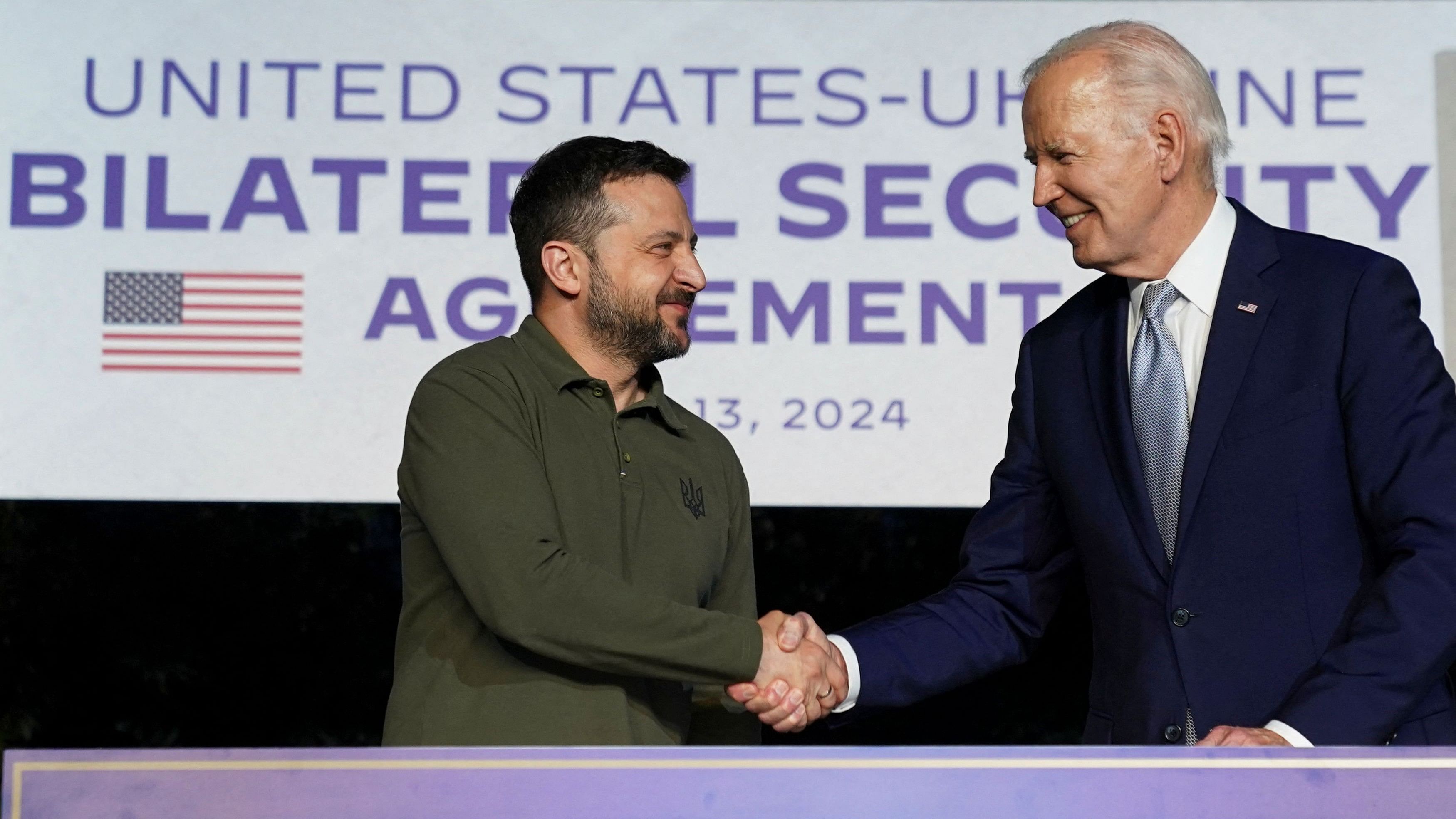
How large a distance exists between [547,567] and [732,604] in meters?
0.48

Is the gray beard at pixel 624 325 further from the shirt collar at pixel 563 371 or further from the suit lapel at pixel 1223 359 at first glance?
the suit lapel at pixel 1223 359

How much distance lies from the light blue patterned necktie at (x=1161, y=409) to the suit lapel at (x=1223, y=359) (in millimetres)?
21

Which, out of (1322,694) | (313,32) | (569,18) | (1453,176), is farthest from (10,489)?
(1453,176)

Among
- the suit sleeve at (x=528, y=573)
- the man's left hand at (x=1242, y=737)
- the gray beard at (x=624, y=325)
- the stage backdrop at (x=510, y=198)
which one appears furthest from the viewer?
the stage backdrop at (x=510, y=198)

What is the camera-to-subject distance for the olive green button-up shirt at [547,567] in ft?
6.89

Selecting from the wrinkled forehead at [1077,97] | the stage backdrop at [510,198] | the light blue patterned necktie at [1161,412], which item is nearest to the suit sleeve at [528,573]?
the light blue patterned necktie at [1161,412]

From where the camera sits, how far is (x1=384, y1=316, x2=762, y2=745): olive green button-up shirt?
6.89 ft

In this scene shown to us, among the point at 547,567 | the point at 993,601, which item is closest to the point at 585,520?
the point at 547,567

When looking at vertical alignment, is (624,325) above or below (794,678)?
above

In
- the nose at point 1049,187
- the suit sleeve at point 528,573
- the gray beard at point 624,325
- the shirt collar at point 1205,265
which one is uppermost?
the nose at point 1049,187

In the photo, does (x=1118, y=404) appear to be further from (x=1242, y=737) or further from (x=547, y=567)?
(x=547, y=567)

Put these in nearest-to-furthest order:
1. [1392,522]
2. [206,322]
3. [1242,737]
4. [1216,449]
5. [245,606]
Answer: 1. [1242,737]
2. [1392,522]
3. [1216,449]
4. [206,322]
5. [245,606]

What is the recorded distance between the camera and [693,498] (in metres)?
2.41

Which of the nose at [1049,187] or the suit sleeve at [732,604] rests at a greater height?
the nose at [1049,187]
